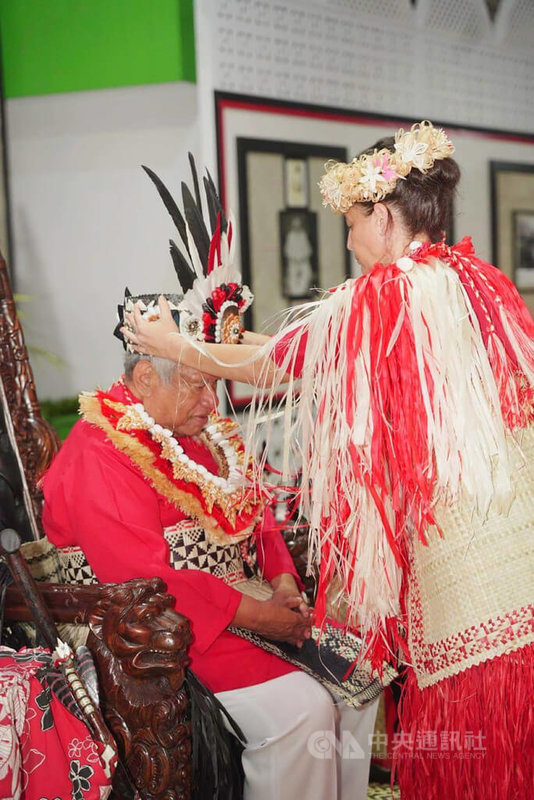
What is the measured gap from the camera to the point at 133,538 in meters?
2.16

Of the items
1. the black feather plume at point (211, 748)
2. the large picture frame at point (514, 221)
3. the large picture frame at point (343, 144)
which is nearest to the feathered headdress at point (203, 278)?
the black feather plume at point (211, 748)

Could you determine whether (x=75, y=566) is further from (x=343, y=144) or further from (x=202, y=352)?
(x=343, y=144)

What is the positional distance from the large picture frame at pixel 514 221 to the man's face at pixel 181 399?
3972 millimetres

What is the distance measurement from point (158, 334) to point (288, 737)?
3.31 ft

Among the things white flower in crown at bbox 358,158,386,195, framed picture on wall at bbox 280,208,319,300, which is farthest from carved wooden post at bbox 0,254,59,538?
framed picture on wall at bbox 280,208,319,300

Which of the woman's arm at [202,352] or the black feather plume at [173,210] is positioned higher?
the black feather plume at [173,210]

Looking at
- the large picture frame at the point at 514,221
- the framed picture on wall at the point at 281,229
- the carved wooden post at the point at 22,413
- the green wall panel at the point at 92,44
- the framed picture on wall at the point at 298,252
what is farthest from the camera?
the large picture frame at the point at 514,221

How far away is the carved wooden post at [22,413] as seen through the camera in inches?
102

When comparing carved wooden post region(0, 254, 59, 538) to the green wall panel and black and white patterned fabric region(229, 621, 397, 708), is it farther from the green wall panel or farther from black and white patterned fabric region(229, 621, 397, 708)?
the green wall panel

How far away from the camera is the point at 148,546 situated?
7.13 ft

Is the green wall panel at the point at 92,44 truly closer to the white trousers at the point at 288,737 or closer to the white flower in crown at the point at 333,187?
the white flower in crown at the point at 333,187

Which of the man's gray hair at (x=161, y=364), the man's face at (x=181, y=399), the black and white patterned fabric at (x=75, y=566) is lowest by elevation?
the black and white patterned fabric at (x=75, y=566)

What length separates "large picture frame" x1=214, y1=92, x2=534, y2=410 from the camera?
4203 mm

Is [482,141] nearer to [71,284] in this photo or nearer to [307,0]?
[307,0]
